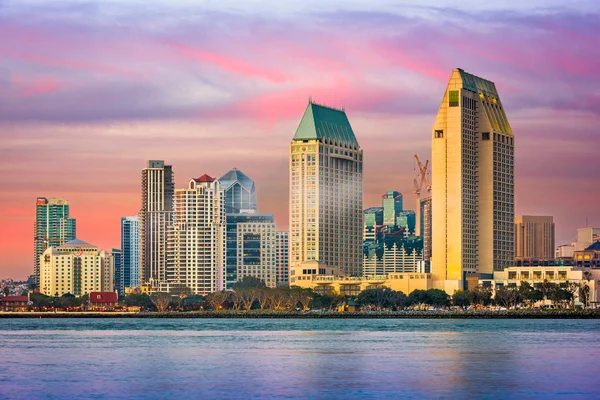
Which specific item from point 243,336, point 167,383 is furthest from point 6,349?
point 167,383

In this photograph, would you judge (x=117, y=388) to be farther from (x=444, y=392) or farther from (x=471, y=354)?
(x=471, y=354)

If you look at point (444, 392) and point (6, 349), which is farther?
point (6, 349)

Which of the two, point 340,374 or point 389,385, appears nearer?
point 389,385

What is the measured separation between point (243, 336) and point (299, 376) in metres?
87.0

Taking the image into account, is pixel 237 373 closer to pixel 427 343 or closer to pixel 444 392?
pixel 444 392

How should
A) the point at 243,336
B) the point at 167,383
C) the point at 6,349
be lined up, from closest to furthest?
the point at 167,383 → the point at 6,349 → the point at 243,336

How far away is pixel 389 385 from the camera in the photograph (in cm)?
10362

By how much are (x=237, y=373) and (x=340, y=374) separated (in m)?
9.56

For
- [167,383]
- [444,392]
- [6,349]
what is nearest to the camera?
[444,392]

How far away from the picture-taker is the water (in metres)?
99.3

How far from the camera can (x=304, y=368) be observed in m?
121

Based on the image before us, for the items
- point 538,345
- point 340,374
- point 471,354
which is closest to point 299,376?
point 340,374

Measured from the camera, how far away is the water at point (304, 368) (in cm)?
9931

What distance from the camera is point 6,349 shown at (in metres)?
162
